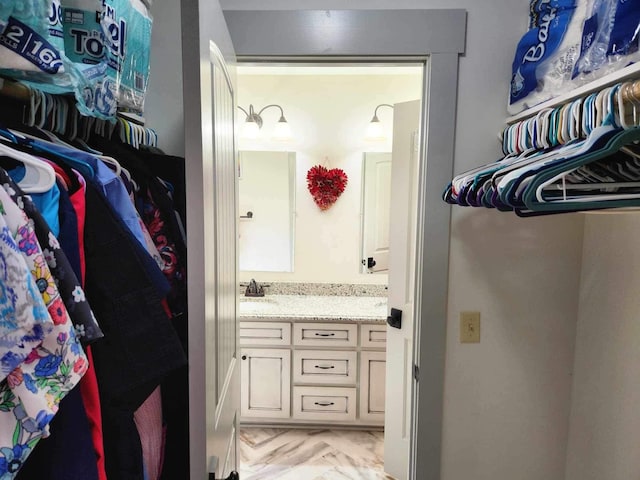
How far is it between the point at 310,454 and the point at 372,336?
84 centimetres

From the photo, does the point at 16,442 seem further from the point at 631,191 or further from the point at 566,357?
the point at 566,357

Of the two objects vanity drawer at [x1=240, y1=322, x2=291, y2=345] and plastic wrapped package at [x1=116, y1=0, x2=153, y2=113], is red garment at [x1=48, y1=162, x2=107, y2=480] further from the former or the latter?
vanity drawer at [x1=240, y1=322, x2=291, y2=345]

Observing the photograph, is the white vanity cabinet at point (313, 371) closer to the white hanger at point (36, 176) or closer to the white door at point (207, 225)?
the white door at point (207, 225)

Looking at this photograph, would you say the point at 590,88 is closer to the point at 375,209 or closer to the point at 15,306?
the point at 15,306

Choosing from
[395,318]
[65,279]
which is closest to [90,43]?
[65,279]

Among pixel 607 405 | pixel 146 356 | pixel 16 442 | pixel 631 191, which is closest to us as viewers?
pixel 16 442

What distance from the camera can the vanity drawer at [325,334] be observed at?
2.60m

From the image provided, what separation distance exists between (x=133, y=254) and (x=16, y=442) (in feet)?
0.99

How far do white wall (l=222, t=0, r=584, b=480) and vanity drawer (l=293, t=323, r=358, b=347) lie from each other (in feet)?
3.91

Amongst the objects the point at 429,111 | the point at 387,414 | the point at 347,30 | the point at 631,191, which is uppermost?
the point at 347,30

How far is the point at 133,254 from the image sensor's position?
678mm

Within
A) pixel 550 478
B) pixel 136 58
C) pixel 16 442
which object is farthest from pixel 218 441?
pixel 550 478

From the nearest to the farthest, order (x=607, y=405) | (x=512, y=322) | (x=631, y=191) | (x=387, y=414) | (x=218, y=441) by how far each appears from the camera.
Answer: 1. (x=631, y=191)
2. (x=218, y=441)
3. (x=607, y=405)
4. (x=512, y=322)
5. (x=387, y=414)

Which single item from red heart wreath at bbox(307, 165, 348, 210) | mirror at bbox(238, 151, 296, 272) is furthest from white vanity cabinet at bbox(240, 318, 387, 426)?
red heart wreath at bbox(307, 165, 348, 210)
